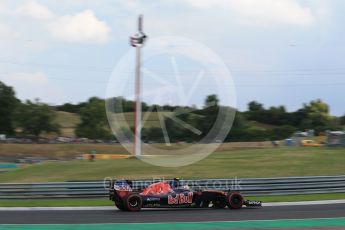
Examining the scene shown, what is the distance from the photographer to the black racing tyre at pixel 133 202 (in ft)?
46.8

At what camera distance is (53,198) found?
1877cm

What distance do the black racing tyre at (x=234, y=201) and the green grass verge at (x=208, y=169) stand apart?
8.79 m

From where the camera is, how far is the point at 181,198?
47.9 ft

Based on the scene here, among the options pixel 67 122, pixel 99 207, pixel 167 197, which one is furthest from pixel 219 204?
pixel 67 122

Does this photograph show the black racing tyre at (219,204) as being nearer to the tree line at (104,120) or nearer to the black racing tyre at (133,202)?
the black racing tyre at (133,202)

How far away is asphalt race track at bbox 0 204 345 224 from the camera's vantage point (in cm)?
1234

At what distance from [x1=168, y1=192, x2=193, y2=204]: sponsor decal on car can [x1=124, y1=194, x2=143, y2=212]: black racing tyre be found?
830mm

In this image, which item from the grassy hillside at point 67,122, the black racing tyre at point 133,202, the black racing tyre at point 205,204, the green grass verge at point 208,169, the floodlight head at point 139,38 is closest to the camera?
the black racing tyre at point 133,202

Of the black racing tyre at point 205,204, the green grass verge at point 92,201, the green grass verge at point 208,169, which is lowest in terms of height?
the green grass verge at point 92,201

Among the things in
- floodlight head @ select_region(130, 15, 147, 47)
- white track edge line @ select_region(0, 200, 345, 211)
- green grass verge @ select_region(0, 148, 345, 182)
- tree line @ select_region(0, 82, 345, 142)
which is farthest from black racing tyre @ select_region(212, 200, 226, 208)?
tree line @ select_region(0, 82, 345, 142)

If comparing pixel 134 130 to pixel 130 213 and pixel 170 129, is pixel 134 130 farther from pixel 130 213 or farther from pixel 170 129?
pixel 130 213

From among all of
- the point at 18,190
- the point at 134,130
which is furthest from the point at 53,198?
the point at 134,130

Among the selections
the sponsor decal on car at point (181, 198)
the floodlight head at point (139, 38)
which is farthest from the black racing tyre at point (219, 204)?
the floodlight head at point (139, 38)

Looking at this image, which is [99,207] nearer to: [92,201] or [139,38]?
[92,201]
